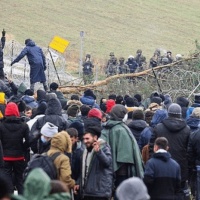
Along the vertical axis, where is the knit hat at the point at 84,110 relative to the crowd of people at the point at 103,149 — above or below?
above

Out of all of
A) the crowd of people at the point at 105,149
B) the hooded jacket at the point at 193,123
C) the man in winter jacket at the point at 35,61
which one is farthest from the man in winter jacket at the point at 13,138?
the man in winter jacket at the point at 35,61

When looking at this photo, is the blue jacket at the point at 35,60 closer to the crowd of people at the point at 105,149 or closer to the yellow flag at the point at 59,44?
the yellow flag at the point at 59,44

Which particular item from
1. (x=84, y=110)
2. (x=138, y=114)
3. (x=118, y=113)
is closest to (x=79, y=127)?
(x=118, y=113)

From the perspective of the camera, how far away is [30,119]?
52.3ft

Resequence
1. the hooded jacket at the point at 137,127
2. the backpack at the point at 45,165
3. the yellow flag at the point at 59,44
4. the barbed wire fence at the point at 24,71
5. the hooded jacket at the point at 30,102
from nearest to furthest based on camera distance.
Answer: the backpack at the point at 45,165, the hooded jacket at the point at 137,127, the hooded jacket at the point at 30,102, the yellow flag at the point at 59,44, the barbed wire fence at the point at 24,71

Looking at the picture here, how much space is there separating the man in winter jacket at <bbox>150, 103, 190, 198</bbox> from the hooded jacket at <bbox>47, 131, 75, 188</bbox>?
2.25 meters

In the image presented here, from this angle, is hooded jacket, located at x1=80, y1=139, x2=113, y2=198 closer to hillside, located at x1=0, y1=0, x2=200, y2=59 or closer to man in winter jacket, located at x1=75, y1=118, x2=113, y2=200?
man in winter jacket, located at x1=75, y1=118, x2=113, y2=200

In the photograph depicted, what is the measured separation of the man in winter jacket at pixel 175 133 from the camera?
45.3 ft

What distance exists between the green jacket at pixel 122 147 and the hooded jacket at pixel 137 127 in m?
1.31

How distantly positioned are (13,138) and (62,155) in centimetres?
283

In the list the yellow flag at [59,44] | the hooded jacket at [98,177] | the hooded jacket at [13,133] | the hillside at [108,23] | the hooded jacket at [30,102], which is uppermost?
the hillside at [108,23]

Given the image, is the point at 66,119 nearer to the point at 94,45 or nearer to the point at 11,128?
the point at 11,128

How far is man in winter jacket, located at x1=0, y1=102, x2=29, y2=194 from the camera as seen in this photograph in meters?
14.4

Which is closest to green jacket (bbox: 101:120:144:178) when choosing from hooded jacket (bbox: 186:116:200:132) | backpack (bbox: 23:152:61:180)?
backpack (bbox: 23:152:61:180)
